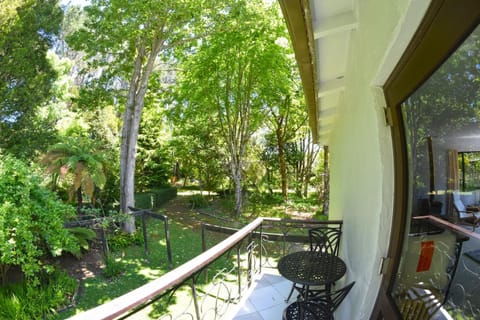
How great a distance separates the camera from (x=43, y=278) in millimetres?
4059

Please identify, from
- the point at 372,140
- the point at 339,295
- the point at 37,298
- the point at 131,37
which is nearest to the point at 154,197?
the point at 131,37

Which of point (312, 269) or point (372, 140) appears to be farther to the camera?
point (312, 269)

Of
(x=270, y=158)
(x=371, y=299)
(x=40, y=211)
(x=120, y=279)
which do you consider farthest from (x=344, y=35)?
(x=270, y=158)

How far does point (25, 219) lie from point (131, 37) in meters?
4.48

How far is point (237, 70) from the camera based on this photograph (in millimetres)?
8266

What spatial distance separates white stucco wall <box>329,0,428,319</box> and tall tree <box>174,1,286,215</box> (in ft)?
17.4

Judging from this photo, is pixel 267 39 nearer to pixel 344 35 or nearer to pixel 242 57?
pixel 242 57

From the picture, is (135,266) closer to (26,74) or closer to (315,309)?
(315,309)

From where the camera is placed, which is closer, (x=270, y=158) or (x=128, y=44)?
(x=128, y=44)

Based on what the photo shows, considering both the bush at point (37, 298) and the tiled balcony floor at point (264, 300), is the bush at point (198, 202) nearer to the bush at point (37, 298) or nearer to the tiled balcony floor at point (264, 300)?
the bush at point (37, 298)

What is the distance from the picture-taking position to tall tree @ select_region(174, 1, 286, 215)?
6.65 m

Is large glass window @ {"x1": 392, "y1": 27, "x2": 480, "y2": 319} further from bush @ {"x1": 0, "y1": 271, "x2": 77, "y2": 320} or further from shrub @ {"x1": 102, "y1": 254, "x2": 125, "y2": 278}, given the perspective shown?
shrub @ {"x1": 102, "y1": 254, "x2": 125, "y2": 278}

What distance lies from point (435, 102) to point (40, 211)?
14.3ft

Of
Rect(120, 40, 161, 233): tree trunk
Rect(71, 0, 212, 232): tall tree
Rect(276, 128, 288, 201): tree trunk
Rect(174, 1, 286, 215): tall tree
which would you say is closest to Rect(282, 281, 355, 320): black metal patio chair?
Rect(71, 0, 212, 232): tall tree
